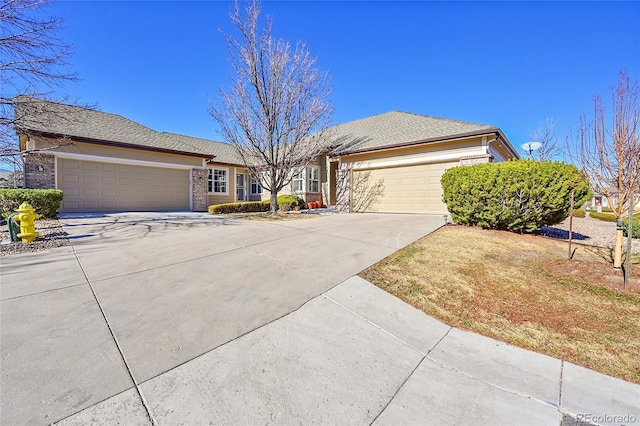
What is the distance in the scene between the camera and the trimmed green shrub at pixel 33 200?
8.62m

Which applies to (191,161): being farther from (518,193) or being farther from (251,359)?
(518,193)

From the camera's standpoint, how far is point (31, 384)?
6.47 feet

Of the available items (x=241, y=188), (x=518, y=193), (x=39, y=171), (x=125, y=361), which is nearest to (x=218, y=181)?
(x=241, y=188)

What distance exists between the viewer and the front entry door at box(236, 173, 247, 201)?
19219 millimetres

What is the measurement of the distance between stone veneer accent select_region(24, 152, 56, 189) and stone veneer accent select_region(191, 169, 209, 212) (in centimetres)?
583

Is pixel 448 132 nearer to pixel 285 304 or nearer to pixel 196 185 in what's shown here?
pixel 285 304

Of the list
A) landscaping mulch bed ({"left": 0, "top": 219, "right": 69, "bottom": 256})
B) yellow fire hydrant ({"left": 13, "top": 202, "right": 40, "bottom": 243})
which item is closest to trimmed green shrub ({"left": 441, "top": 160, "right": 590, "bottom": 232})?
landscaping mulch bed ({"left": 0, "top": 219, "right": 69, "bottom": 256})

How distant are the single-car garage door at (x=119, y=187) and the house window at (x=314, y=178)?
7417 mm

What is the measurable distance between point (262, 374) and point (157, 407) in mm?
751

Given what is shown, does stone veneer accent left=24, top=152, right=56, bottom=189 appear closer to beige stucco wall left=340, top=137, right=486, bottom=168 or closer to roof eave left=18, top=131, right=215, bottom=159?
roof eave left=18, top=131, right=215, bottom=159

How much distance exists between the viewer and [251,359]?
2381 millimetres

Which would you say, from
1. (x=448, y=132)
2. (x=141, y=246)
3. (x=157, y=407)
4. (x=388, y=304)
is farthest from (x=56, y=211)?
(x=448, y=132)

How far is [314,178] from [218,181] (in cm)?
655

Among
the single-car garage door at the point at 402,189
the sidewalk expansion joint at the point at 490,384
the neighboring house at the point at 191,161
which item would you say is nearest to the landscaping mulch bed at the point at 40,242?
the neighboring house at the point at 191,161
